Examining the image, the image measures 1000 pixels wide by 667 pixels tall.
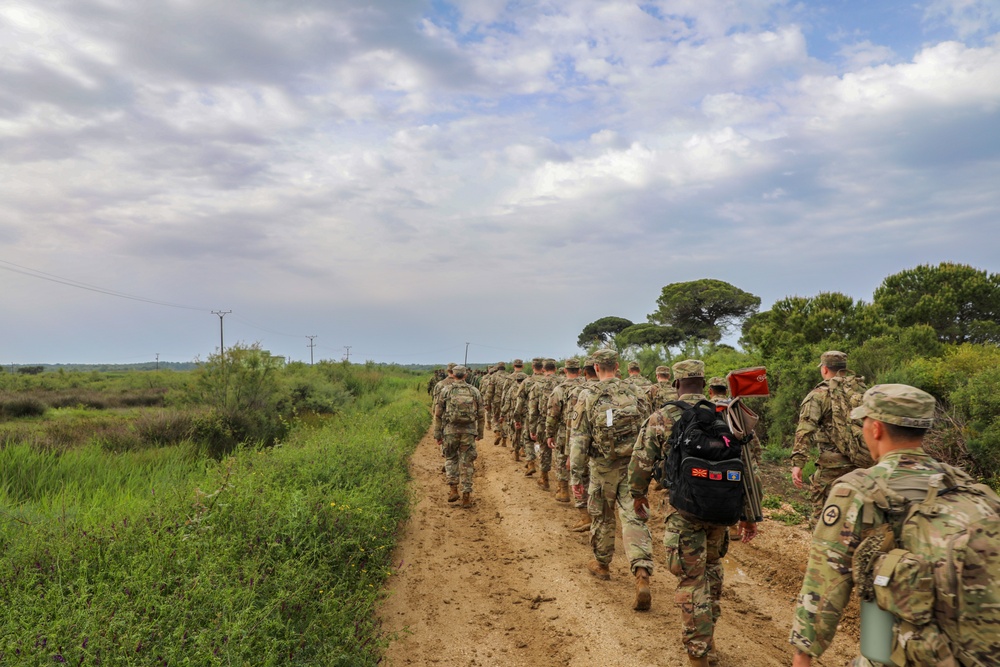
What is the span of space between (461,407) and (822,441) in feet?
17.0

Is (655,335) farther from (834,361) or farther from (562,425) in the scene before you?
(834,361)

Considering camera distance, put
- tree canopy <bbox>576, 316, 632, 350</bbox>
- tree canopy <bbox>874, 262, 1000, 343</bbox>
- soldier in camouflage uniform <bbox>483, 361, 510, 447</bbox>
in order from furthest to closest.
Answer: tree canopy <bbox>576, 316, 632, 350</bbox> < tree canopy <bbox>874, 262, 1000, 343</bbox> < soldier in camouflage uniform <bbox>483, 361, 510, 447</bbox>

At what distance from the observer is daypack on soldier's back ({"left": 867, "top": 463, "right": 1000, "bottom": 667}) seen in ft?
6.15

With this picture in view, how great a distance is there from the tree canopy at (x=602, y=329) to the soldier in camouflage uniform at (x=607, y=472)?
1790 inches

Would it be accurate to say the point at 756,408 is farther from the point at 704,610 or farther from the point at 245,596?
the point at 245,596

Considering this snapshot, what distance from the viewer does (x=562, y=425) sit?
9945 millimetres

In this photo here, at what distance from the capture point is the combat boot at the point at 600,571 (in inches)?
220

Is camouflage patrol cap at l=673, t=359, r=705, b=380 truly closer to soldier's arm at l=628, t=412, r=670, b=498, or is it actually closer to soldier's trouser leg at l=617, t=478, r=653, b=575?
soldier's arm at l=628, t=412, r=670, b=498

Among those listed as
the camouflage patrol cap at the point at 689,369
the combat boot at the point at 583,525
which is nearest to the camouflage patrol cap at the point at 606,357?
the camouflage patrol cap at the point at 689,369

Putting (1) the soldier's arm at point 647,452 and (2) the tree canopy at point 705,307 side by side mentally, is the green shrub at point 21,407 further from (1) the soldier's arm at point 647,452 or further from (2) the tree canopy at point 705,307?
(2) the tree canopy at point 705,307

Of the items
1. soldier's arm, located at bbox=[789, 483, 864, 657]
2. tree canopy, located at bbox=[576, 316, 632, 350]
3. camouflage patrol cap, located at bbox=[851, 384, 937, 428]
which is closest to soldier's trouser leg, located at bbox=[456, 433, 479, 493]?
soldier's arm, located at bbox=[789, 483, 864, 657]

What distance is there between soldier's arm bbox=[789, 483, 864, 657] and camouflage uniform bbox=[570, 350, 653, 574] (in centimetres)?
272

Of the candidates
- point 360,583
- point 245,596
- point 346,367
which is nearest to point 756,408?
→ point 360,583

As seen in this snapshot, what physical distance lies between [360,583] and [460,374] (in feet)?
16.0
